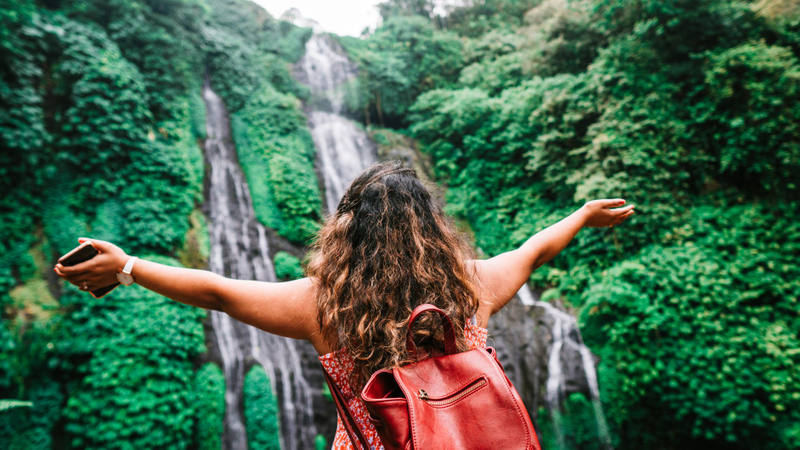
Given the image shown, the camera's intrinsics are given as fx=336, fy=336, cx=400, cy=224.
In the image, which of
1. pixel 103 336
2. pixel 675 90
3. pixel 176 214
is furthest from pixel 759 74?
pixel 103 336

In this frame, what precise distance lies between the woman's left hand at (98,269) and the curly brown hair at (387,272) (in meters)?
0.68

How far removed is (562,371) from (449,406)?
5361mm

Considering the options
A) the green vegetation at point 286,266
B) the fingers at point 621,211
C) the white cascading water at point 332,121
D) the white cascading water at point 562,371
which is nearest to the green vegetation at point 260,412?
the green vegetation at point 286,266

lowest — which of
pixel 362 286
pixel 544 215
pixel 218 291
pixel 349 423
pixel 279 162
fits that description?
pixel 279 162

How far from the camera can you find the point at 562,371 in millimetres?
5316

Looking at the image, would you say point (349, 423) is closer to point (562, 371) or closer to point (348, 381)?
point (348, 381)

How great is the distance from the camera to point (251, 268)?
6.79 metres

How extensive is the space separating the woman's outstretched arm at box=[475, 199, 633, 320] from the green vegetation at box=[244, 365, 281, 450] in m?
5.11

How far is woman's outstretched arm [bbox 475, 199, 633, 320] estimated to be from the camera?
143 cm

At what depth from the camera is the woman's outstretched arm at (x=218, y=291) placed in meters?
1.18

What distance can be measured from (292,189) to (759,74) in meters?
8.71

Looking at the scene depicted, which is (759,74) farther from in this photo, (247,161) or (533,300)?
(247,161)

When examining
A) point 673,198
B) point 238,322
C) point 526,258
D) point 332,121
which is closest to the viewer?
point 526,258

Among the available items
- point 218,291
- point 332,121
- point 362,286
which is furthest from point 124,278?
point 332,121
